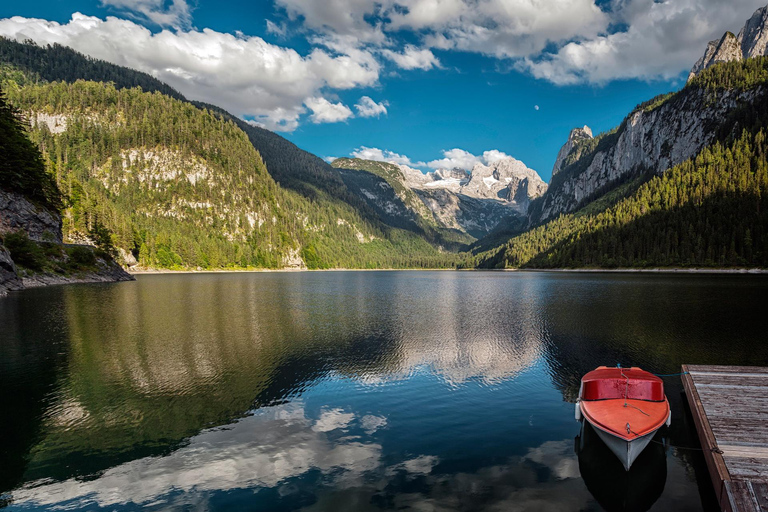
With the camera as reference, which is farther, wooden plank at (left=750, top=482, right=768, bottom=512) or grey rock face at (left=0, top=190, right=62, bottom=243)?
grey rock face at (left=0, top=190, right=62, bottom=243)

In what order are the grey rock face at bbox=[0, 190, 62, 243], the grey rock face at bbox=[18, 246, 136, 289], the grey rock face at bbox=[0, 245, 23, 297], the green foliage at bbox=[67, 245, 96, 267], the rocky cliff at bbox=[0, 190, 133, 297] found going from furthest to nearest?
the green foliage at bbox=[67, 245, 96, 267], the grey rock face at bbox=[18, 246, 136, 289], the grey rock face at bbox=[0, 190, 62, 243], the rocky cliff at bbox=[0, 190, 133, 297], the grey rock face at bbox=[0, 245, 23, 297]

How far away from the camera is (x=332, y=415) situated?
72.9 ft

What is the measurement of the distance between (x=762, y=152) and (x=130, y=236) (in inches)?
12334

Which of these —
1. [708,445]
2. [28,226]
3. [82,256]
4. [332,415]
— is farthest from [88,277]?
[708,445]

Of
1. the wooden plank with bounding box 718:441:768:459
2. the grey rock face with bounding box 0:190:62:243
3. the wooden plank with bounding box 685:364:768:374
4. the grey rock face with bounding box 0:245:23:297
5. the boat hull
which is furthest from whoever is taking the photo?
the grey rock face with bounding box 0:190:62:243

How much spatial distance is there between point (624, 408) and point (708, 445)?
130 inches

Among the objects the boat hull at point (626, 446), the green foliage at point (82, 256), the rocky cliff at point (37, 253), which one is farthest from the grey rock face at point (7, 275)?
the boat hull at point (626, 446)

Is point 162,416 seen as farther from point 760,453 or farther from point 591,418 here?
point 760,453

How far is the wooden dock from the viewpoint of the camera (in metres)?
12.7

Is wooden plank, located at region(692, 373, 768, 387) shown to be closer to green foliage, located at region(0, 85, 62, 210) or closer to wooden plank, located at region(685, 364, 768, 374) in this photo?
wooden plank, located at region(685, 364, 768, 374)

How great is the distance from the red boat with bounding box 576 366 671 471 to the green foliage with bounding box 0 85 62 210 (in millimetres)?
122252

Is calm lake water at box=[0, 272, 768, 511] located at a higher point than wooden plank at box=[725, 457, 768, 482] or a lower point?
lower

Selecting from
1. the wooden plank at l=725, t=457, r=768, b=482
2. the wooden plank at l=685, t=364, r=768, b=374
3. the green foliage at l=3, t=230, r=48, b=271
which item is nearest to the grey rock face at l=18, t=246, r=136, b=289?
the green foliage at l=3, t=230, r=48, b=271

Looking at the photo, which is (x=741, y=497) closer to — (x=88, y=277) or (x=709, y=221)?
(x=88, y=277)
